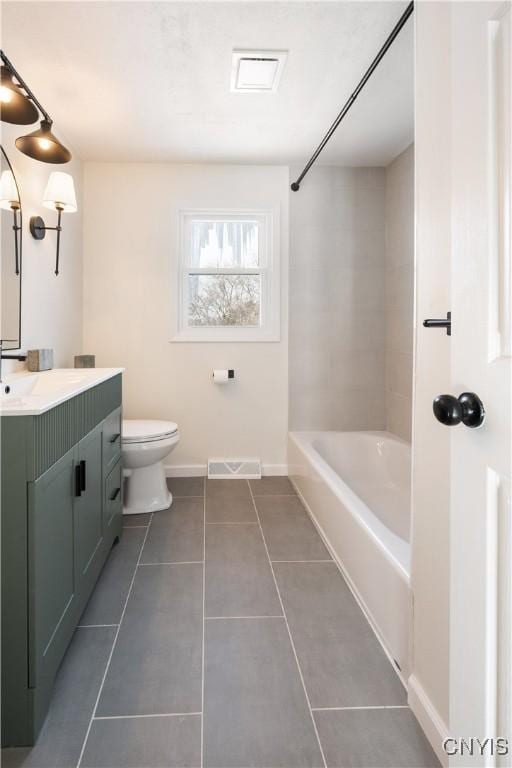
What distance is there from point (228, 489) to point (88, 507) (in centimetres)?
164

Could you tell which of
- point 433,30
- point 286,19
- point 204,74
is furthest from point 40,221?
point 433,30

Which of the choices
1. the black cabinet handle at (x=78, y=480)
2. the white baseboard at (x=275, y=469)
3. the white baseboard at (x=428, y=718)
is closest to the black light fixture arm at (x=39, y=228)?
the black cabinet handle at (x=78, y=480)

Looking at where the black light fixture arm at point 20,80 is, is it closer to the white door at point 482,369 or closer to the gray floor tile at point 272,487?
the white door at point 482,369

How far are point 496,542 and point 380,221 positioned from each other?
3.31 m

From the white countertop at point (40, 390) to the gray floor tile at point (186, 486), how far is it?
1137 millimetres

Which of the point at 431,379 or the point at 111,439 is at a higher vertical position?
the point at 431,379

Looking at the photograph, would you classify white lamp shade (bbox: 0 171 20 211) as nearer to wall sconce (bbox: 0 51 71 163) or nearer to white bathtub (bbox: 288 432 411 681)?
wall sconce (bbox: 0 51 71 163)

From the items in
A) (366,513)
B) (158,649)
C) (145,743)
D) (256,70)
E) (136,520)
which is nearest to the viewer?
(145,743)

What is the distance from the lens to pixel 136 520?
9.19ft

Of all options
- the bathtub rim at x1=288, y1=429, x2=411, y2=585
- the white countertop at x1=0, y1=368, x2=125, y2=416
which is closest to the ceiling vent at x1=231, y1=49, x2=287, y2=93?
the white countertop at x1=0, y1=368, x2=125, y2=416

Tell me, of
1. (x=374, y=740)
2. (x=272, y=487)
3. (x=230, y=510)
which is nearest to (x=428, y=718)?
(x=374, y=740)

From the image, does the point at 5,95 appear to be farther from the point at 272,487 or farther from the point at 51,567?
the point at 272,487

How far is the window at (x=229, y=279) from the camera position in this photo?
3.62 m

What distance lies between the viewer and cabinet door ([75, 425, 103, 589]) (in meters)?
1.66
